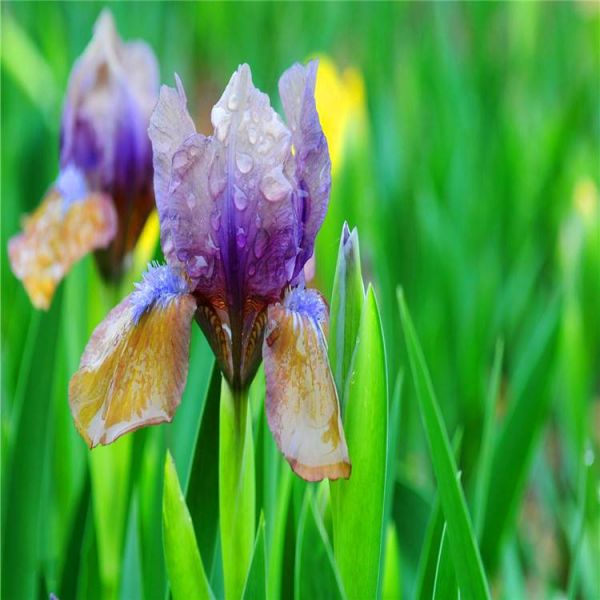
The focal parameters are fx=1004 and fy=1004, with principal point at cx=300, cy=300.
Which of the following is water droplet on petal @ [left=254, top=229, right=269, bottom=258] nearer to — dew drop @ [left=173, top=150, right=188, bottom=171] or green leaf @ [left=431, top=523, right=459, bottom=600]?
dew drop @ [left=173, top=150, right=188, bottom=171]

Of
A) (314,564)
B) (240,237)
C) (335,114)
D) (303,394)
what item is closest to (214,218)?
(240,237)

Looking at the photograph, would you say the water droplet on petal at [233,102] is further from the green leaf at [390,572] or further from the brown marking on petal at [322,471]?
the green leaf at [390,572]

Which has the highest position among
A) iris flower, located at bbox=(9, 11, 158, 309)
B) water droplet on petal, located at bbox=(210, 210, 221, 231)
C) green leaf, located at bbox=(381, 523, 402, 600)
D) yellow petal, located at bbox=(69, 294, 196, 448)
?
iris flower, located at bbox=(9, 11, 158, 309)

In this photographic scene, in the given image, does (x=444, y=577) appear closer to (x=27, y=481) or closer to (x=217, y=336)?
(x=217, y=336)

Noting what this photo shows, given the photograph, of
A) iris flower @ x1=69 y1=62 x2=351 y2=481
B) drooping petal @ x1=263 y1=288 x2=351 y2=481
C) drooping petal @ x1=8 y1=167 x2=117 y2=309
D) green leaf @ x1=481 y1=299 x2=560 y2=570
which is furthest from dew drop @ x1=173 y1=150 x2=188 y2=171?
green leaf @ x1=481 y1=299 x2=560 y2=570

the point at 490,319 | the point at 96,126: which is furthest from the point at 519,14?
the point at 96,126

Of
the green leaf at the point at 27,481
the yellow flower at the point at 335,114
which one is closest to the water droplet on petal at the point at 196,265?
the green leaf at the point at 27,481

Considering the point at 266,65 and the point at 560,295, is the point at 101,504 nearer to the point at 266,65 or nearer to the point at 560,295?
the point at 560,295
